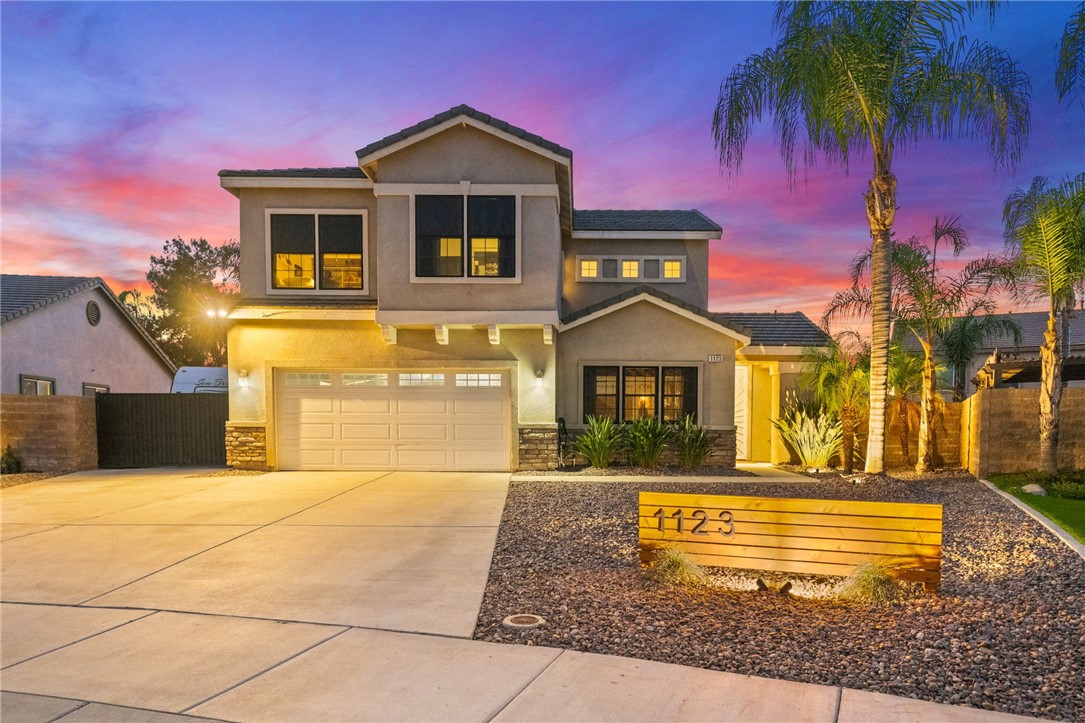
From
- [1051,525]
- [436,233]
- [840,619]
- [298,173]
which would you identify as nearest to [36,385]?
[298,173]

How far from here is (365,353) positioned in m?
13.6

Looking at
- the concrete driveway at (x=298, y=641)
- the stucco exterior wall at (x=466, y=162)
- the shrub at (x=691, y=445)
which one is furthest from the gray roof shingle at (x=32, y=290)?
the shrub at (x=691, y=445)

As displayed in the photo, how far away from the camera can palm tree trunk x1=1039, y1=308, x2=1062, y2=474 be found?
37.2ft

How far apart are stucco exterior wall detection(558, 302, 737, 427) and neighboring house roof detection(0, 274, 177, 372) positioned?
15.0 m

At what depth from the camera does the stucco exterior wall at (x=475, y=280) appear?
13.0m

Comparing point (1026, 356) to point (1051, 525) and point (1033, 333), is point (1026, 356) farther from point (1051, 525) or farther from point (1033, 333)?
point (1051, 525)

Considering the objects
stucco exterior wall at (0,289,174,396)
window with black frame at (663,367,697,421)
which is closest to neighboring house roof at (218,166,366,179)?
window with black frame at (663,367,697,421)

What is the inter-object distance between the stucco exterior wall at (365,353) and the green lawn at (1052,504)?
332 inches

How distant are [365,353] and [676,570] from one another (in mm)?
9356

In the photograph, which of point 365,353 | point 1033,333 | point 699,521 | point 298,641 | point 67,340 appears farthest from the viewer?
point 1033,333

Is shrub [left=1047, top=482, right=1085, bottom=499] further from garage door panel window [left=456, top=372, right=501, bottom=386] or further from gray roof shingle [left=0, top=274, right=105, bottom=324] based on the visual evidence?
gray roof shingle [left=0, top=274, right=105, bottom=324]

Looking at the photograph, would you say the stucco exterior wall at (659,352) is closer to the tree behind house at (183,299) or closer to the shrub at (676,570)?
the shrub at (676,570)

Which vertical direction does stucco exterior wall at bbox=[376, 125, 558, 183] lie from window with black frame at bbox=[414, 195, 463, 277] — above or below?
above

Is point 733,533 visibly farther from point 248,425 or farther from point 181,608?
point 248,425
